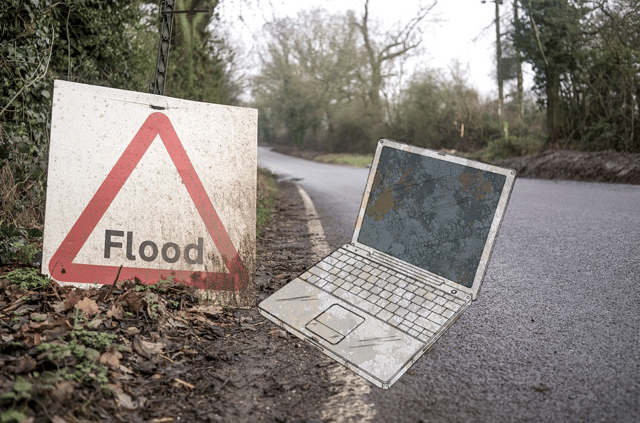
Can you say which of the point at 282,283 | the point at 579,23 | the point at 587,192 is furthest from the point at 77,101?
the point at 579,23

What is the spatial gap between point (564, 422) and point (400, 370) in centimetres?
66

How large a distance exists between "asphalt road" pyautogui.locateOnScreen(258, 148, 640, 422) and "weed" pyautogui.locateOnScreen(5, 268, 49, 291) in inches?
74.9

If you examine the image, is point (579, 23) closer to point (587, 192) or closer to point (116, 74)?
point (587, 192)

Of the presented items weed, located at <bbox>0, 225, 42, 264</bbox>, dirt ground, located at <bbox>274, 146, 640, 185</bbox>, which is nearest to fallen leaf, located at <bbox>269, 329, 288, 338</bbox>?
weed, located at <bbox>0, 225, 42, 264</bbox>

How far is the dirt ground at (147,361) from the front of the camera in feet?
5.72

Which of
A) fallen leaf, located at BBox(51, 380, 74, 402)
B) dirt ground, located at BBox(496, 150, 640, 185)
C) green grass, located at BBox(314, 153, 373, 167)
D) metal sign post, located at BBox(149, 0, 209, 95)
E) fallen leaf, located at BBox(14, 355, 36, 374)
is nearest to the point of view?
fallen leaf, located at BBox(51, 380, 74, 402)

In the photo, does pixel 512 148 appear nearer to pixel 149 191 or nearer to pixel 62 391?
pixel 149 191

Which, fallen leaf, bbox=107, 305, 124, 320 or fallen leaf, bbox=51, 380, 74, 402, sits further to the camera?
fallen leaf, bbox=107, 305, 124, 320

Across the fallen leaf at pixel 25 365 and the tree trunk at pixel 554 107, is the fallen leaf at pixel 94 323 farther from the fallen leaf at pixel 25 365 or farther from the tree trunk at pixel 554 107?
the tree trunk at pixel 554 107

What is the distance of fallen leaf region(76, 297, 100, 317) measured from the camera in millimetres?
2338

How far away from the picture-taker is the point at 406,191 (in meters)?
2.89

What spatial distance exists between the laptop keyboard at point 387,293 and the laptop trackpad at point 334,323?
0.31 ft

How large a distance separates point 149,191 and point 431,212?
162 centimetres

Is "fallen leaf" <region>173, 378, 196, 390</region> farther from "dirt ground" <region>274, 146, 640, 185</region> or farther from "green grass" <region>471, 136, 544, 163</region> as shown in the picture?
"green grass" <region>471, 136, 544, 163</region>
